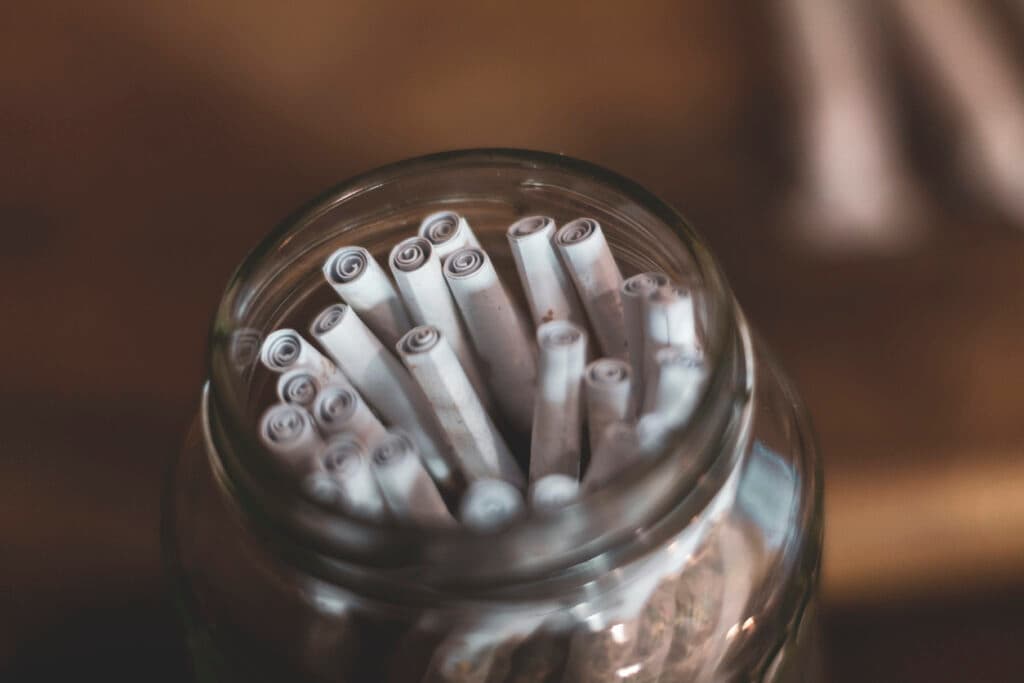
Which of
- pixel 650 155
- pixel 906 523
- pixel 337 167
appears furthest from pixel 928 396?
pixel 337 167

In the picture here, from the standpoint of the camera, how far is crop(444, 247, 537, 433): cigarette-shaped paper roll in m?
0.26

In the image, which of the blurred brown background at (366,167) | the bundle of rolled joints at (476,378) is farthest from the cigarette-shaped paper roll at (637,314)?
the blurred brown background at (366,167)

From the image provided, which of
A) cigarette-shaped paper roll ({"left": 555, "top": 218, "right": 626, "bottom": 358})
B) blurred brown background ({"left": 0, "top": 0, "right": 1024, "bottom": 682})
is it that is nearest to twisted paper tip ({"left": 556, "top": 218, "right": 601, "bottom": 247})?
cigarette-shaped paper roll ({"left": 555, "top": 218, "right": 626, "bottom": 358})

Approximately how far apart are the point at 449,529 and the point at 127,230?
340 millimetres

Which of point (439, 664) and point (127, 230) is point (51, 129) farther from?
point (439, 664)

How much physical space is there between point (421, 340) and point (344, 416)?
2cm

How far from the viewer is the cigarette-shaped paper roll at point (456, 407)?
9.5 inches

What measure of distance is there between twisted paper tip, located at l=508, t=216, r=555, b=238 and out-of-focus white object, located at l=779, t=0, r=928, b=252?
0.25 meters

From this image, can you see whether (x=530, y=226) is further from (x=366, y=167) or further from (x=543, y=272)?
(x=366, y=167)

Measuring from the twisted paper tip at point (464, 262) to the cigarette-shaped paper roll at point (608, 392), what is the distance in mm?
40

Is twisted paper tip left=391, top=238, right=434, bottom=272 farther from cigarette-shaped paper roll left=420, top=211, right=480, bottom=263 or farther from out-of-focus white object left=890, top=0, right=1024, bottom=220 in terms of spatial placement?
out-of-focus white object left=890, top=0, right=1024, bottom=220

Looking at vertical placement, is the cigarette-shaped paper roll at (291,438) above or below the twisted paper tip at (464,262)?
below

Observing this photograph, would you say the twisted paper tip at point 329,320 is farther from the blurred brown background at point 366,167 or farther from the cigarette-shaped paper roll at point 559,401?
the blurred brown background at point 366,167

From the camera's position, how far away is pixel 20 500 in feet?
1.45
